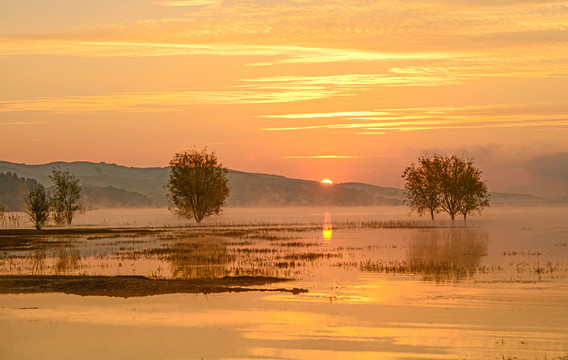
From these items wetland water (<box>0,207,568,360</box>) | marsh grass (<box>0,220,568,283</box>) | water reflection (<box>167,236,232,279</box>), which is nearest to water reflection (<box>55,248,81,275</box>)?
marsh grass (<box>0,220,568,283</box>)

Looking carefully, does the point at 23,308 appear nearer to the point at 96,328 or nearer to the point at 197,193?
the point at 96,328

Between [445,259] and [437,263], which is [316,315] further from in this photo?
[445,259]

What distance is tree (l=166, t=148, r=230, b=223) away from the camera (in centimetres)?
11050

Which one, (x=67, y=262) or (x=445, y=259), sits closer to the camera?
(x=67, y=262)

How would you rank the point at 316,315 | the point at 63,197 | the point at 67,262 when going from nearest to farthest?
1. the point at 316,315
2. the point at 67,262
3. the point at 63,197

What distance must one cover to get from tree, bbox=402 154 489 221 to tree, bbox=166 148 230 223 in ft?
94.5

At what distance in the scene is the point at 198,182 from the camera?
4345 inches

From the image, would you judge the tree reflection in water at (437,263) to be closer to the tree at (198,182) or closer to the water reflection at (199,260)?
the water reflection at (199,260)

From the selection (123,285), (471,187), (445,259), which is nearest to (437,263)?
(445,259)

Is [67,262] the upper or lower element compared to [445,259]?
upper

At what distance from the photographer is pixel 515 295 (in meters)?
27.5

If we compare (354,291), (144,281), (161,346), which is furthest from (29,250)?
(161,346)

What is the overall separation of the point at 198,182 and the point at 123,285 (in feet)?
261

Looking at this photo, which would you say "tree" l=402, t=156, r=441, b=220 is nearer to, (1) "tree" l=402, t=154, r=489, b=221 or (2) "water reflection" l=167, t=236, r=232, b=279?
(1) "tree" l=402, t=154, r=489, b=221
